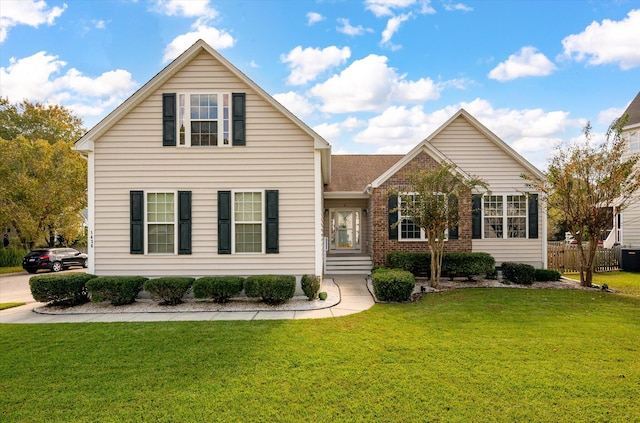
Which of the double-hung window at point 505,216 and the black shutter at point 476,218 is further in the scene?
the double-hung window at point 505,216

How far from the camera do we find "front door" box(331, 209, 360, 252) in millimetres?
17734

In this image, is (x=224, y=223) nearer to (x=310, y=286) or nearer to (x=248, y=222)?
(x=248, y=222)

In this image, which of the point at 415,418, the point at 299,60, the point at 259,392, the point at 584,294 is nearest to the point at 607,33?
the point at 584,294

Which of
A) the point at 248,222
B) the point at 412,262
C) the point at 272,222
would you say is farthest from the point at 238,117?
the point at 412,262

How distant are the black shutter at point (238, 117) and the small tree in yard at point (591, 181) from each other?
10.2 m

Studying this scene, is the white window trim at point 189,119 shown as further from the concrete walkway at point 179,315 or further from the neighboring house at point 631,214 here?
the neighboring house at point 631,214

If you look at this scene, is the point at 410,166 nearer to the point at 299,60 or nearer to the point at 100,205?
the point at 299,60

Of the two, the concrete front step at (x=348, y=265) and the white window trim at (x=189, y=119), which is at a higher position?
the white window trim at (x=189, y=119)

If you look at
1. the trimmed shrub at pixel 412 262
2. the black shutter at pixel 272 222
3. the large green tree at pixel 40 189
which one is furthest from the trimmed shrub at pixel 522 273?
→ the large green tree at pixel 40 189

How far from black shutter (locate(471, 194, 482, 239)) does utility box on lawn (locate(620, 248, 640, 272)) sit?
27.1 ft

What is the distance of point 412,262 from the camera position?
13242 mm

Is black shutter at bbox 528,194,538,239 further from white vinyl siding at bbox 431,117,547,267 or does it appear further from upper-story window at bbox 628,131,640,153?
upper-story window at bbox 628,131,640,153

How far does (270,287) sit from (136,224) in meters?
4.40

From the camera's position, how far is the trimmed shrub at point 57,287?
9.41 meters
